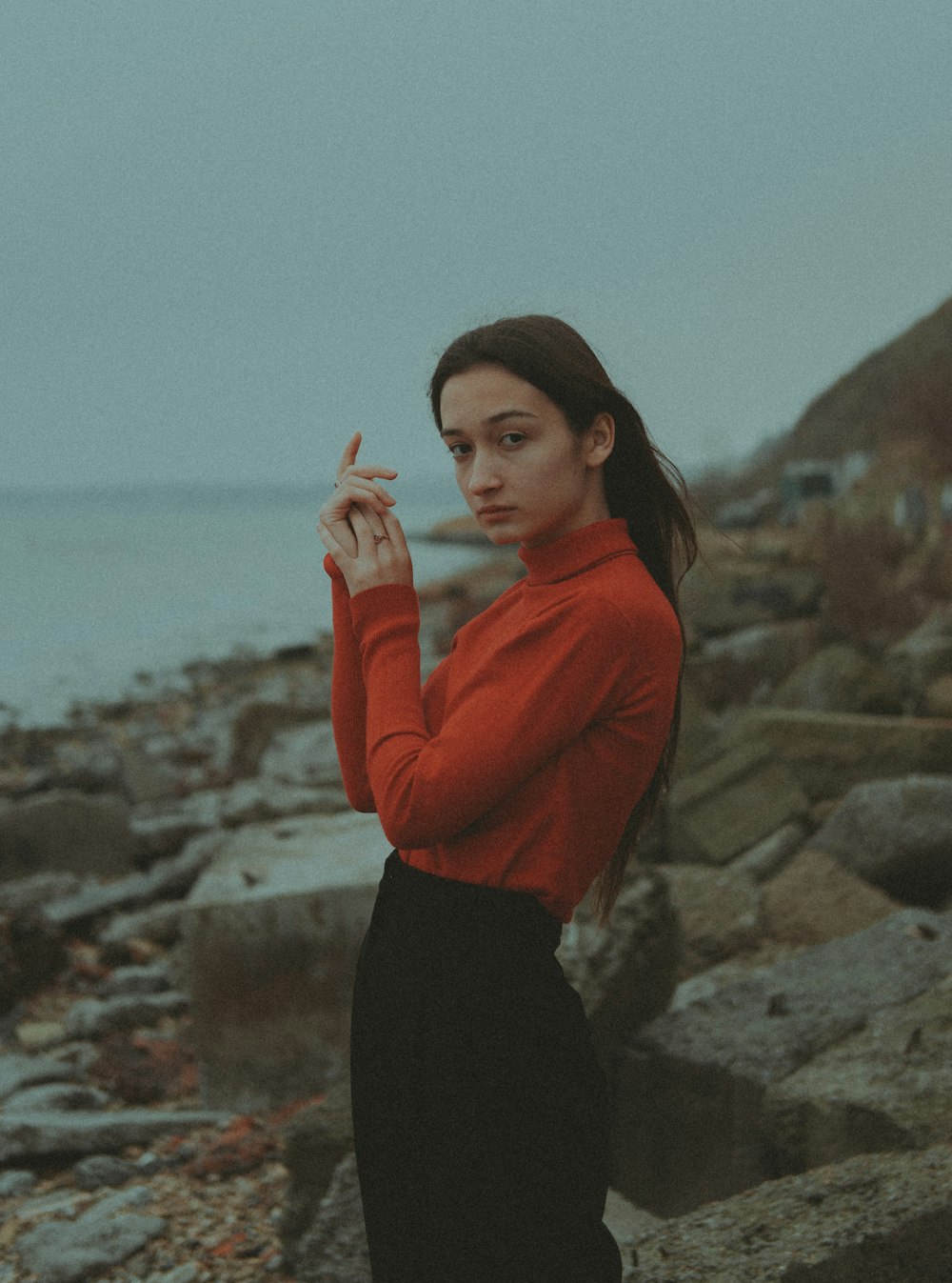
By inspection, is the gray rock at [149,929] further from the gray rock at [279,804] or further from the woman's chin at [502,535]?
the woman's chin at [502,535]

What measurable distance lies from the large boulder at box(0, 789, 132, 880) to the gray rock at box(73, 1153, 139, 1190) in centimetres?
419

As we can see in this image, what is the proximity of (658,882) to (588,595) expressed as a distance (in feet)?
7.99

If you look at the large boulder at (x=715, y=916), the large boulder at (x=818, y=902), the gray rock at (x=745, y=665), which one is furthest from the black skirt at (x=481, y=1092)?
the gray rock at (x=745, y=665)

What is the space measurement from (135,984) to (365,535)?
437cm

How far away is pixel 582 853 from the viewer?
80.7 inches

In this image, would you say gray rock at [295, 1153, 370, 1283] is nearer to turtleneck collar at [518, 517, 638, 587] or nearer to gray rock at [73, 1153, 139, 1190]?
gray rock at [73, 1153, 139, 1190]

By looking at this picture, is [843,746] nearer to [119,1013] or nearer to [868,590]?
[119,1013]

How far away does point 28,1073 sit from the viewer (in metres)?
4.95

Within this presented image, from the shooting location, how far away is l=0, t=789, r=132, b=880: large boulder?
8.01 m

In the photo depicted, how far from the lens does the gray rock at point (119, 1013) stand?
546 centimetres

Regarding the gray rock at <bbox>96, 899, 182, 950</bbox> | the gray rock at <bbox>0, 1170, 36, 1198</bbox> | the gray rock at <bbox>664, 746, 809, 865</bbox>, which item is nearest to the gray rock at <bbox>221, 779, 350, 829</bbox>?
the gray rock at <bbox>96, 899, 182, 950</bbox>

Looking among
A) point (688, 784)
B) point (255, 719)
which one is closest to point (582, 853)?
point (688, 784)

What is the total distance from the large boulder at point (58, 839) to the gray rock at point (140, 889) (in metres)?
0.30

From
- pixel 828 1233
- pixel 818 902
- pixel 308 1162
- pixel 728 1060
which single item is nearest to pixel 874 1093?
pixel 728 1060
